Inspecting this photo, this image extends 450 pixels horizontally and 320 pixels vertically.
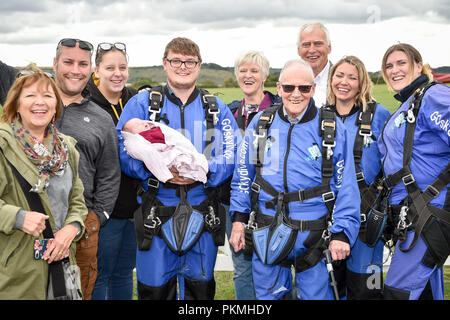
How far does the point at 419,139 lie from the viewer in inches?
161

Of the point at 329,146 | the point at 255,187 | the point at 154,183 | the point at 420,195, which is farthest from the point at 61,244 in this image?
the point at 420,195

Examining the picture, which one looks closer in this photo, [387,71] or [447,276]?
[387,71]

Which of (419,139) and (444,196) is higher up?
(419,139)

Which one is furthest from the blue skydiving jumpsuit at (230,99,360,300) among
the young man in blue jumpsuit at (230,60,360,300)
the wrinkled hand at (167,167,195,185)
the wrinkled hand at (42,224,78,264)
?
the wrinkled hand at (42,224,78,264)

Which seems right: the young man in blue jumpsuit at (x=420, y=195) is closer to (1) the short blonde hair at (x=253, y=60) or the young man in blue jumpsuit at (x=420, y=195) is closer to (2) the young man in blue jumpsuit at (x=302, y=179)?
(2) the young man in blue jumpsuit at (x=302, y=179)

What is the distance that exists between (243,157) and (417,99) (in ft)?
6.07

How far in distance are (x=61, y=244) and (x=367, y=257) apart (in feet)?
10.4

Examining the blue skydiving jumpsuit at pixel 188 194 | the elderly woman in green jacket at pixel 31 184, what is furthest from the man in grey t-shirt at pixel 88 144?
the elderly woman in green jacket at pixel 31 184

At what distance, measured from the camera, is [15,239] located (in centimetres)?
325

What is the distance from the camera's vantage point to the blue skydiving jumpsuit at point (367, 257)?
458 cm

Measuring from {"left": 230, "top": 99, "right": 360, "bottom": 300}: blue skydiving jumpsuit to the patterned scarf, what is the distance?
1.83 metres

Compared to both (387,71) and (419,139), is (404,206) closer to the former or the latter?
(419,139)

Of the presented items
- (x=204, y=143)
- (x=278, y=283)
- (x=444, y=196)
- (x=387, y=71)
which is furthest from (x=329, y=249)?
(x=387, y=71)

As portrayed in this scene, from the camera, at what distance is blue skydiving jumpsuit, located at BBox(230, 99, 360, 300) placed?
12.4 ft
